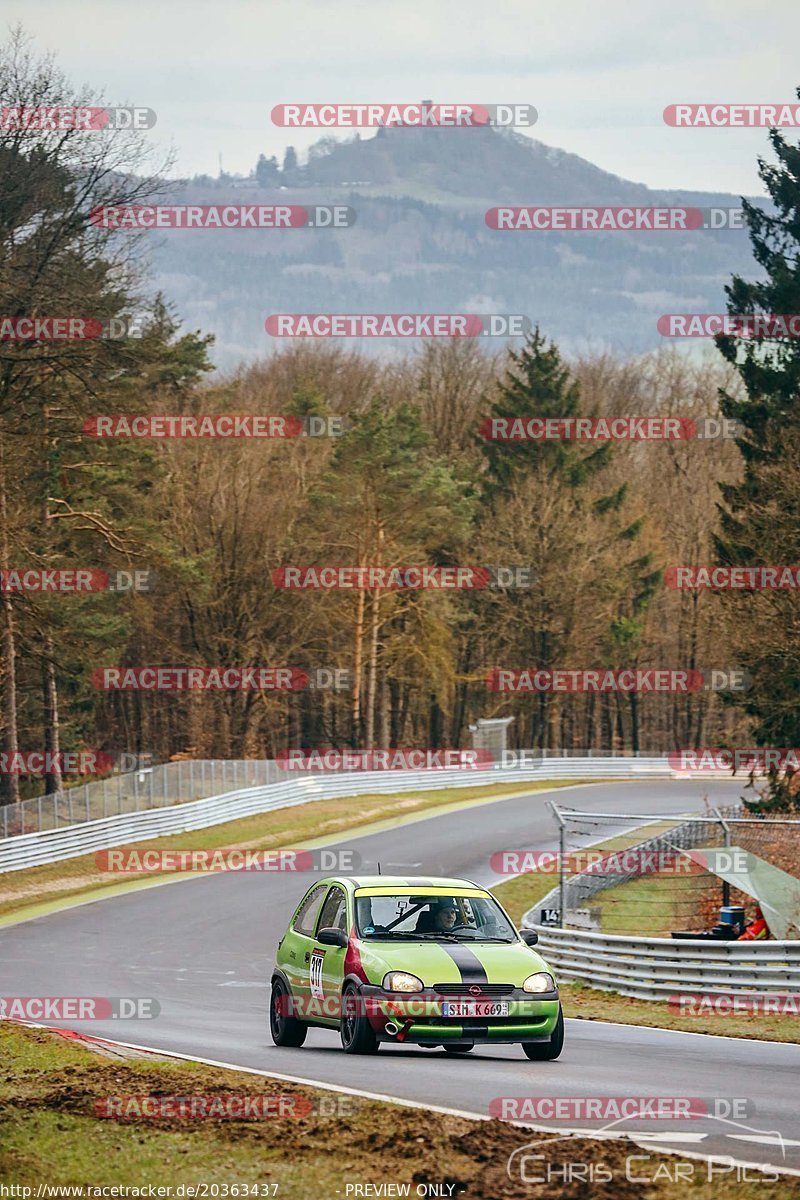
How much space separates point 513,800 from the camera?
54031mm

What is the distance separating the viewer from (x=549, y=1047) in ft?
41.1

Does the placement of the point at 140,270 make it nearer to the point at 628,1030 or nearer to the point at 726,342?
the point at 726,342

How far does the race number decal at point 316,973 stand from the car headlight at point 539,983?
1.89 m

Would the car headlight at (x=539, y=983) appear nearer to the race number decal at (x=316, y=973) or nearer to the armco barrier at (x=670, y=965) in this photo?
the race number decal at (x=316, y=973)

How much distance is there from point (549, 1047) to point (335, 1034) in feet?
13.2

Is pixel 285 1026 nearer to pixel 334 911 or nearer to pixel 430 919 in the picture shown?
pixel 334 911

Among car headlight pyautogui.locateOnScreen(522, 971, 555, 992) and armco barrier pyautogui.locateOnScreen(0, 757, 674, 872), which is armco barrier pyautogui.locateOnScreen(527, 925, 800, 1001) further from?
armco barrier pyautogui.locateOnScreen(0, 757, 674, 872)

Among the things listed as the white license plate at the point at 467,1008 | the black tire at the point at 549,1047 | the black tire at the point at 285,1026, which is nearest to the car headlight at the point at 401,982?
the white license plate at the point at 467,1008

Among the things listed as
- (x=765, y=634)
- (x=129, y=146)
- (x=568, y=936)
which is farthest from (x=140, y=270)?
(x=568, y=936)

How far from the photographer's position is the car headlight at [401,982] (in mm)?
12078

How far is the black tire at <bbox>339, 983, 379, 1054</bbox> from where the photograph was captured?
12.4 m

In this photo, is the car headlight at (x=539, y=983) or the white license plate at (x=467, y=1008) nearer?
the white license plate at (x=467, y=1008)

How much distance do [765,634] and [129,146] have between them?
19134mm

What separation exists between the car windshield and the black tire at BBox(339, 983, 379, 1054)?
61 cm
